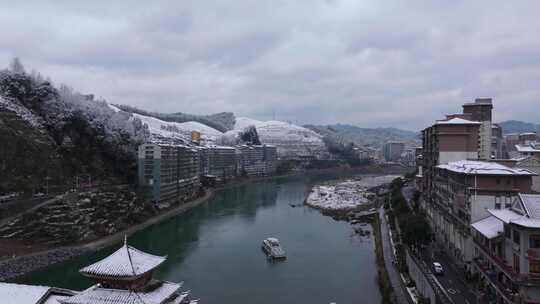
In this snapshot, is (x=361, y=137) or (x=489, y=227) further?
(x=361, y=137)

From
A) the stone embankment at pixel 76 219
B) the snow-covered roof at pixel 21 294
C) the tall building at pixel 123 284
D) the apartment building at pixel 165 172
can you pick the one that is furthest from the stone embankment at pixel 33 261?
the apartment building at pixel 165 172

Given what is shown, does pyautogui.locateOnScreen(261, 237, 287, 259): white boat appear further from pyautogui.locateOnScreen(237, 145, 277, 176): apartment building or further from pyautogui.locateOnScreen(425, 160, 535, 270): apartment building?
pyautogui.locateOnScreen(237, 145, 277, 176): apartment building

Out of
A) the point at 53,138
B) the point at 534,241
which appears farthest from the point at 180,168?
the point at 534,241

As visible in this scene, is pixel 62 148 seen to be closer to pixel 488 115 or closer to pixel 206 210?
pixel 206 210

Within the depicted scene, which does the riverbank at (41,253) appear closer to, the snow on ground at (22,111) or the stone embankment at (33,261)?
the stone embankment at (33,261)

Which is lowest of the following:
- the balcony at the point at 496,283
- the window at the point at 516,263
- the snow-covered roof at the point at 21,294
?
the balcony at the point at 496,283

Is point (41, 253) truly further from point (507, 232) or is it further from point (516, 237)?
point (516, 237)
